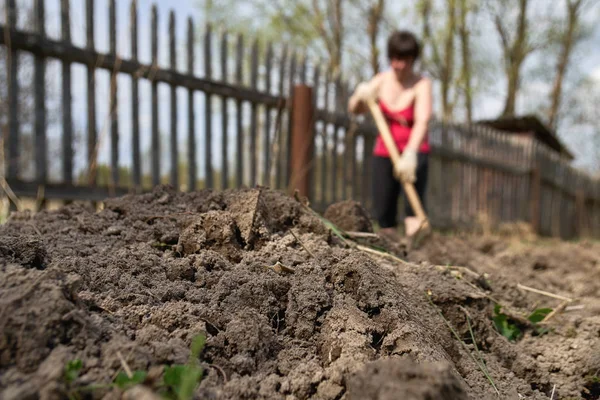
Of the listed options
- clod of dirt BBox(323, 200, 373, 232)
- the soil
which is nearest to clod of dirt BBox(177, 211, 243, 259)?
the soil

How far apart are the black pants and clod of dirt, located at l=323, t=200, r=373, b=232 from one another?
237 centimetres

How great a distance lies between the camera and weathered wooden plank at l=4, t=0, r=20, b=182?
380 cm

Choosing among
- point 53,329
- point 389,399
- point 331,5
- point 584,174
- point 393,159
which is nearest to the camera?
point 389,399

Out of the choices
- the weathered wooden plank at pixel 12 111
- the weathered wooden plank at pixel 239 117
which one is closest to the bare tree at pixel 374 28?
the weathered wooden plank at pixel 239 117

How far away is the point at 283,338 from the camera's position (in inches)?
53.4

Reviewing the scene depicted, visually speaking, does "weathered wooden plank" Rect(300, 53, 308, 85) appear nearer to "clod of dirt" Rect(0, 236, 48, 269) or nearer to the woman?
the woman

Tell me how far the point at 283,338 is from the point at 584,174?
17.8m

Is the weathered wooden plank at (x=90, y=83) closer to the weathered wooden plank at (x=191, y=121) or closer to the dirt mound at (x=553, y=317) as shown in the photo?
the weathered wooden plank at (x=191, y=121)

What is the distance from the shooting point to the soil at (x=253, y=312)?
1.02m

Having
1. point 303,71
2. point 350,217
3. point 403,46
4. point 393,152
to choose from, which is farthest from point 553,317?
point 303,71

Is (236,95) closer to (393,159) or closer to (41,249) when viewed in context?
(393,159)

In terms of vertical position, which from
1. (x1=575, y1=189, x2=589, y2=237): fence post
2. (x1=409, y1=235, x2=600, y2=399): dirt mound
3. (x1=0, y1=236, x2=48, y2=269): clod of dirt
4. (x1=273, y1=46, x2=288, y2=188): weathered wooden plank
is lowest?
(x1=575, y1=189, x2=589, y2=237): fence post

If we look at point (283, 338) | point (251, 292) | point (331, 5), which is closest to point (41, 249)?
point (251, 292)

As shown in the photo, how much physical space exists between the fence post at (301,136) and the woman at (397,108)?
98 centimetres
